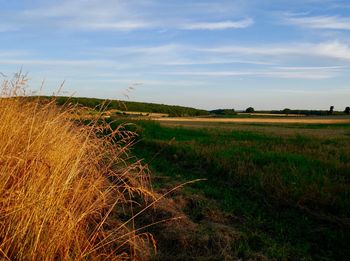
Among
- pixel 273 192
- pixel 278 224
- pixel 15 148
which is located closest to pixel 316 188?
pixel 273 192

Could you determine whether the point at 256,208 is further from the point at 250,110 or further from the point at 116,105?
the point at 250,110

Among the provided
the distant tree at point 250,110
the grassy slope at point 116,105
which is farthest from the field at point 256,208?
the distant tree at point 250,110

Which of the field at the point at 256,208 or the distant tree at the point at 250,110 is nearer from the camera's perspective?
the field at the point at 256,208

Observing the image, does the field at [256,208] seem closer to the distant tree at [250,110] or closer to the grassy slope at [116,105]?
the grassy slope at [116,105]

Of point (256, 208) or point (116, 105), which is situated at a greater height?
point (116, 105)

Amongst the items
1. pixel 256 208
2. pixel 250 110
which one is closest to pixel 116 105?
pixel 256 208

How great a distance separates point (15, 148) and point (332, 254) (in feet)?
13.1

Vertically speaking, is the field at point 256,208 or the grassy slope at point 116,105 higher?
the grassy slope at point 116,105

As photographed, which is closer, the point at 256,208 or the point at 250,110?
the point at 256,208

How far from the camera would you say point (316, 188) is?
7266 millimetres

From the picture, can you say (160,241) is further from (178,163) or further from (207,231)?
(178,163)

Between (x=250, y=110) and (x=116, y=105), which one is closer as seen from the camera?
(x=116, y=105)

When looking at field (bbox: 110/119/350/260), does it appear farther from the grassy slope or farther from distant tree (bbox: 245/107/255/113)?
distant tree (bbox: 245/107/255/113)

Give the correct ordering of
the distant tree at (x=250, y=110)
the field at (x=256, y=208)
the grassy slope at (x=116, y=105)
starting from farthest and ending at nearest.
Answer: the distant tree at (x=250, y=110)
the grassy slope at (x=116, y=105)
the field at (x=256, y=208)
